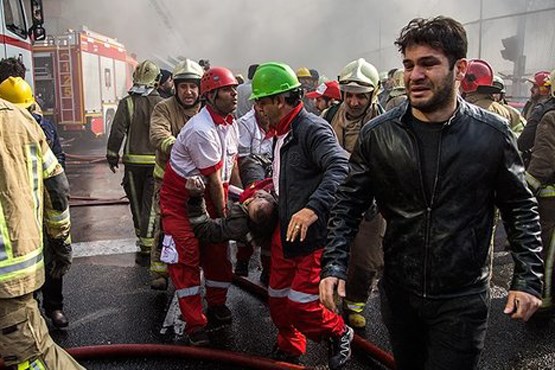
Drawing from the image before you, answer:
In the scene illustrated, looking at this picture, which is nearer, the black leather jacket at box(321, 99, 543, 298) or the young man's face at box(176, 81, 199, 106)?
the black leather jacket at box(321, 99, 543, 298)

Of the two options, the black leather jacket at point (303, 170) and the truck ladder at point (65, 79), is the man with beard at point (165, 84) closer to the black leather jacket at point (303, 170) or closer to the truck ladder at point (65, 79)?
the black leather jacket at point (303, 170)

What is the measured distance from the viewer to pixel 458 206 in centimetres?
188

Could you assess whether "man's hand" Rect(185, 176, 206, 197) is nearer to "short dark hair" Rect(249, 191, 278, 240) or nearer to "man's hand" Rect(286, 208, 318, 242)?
"short dark hair" Rect(249, 191, 278, 240)

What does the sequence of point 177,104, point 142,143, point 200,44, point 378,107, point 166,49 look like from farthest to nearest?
point 200,44 → point 166,49 → point 142,143 → point 177,104 → point 378,107

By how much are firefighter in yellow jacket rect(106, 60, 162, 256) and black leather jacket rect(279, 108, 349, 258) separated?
2.45 m

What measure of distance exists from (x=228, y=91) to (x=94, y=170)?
8.17 metres

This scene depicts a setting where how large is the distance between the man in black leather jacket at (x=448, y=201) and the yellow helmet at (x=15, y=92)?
2874mm

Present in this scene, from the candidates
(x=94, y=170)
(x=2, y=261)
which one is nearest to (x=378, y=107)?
(x=2, y=261)

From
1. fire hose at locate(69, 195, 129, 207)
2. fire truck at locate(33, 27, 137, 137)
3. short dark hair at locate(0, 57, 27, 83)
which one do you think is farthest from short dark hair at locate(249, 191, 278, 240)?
fire truck at locate(33, 27, 137, 137)

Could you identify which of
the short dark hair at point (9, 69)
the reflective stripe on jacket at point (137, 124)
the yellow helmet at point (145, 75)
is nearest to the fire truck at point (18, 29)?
the short dark hair at point (9, 69)

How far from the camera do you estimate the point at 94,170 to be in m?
10.9

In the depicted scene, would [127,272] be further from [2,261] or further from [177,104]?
[2,261]

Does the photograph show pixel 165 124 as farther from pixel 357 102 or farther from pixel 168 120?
pixel 357 102

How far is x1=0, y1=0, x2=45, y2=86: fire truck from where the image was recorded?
7074mm
